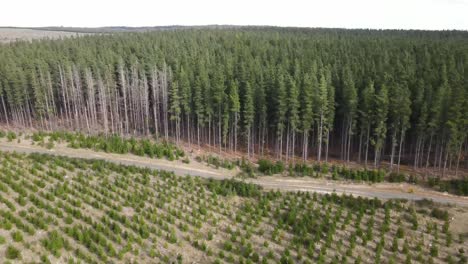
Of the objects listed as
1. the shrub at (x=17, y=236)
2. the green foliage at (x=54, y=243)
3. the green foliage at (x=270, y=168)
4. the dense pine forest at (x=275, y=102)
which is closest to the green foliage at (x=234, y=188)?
the green foliage at (x=270, y=168)

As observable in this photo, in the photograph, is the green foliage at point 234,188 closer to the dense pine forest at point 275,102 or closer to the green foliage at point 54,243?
the green foliage at point 54,243

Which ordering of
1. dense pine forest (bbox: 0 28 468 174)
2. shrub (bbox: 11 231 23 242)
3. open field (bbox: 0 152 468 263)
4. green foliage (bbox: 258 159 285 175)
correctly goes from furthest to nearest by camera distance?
dense pine forest (bbox: 0 28 468 174)
green foliage (bbox: 258 159 285 175)
open field (bbox: 0 152 468 263)
shrub (bbox: 11 231 23 242)

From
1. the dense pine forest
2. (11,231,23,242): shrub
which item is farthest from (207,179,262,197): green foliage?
the dense pine forest

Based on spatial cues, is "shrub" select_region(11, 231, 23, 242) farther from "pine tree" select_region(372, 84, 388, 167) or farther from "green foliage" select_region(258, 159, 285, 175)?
"pine tree" select_region(372, 84, 388, 167)

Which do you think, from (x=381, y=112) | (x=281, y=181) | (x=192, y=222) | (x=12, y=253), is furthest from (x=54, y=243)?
(x=381, y=112)

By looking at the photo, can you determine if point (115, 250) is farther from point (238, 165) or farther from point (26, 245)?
point (238, 165)

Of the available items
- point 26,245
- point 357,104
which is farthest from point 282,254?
point 357,104

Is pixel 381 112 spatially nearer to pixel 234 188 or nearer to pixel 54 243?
pixel 234 188
